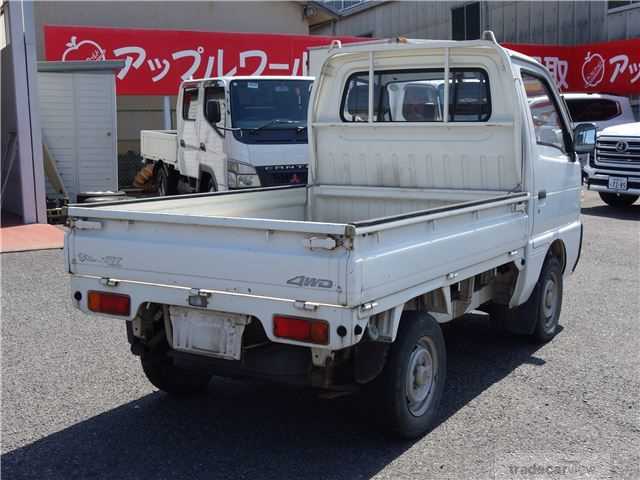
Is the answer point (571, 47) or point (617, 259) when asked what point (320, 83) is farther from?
point (571, 47)

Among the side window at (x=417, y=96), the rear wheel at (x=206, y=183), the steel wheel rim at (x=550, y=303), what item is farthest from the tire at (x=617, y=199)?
the side window at (x=417, y=96)

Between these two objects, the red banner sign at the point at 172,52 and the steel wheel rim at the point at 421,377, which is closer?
the steel wheel rim at the point at 421,377

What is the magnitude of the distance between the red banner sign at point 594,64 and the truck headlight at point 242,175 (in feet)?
41.1

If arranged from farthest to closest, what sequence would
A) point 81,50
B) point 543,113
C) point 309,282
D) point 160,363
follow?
point 81,50 < point 543,113 < point 160,363 < point 309,282

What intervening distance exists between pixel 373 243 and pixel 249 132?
7579 millimetres

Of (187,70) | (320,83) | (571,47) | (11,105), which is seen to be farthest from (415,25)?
(320,83)

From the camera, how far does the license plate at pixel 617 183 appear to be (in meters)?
13.9

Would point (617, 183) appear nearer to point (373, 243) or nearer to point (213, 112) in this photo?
point (213, 112)

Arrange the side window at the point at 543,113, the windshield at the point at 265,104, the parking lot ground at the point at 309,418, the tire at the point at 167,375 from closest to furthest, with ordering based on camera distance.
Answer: the parking lot ground at the point at 309,418
the tire at the point at 167,375
the side window at the point at 543,113
the windshield at the point at 265,104

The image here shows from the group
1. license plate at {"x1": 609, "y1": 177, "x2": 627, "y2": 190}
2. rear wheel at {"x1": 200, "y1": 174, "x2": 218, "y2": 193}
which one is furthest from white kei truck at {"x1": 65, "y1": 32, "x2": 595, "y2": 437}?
license plate at {"x1": 609, "y1": 177, "x2": 627, "y2": 190}

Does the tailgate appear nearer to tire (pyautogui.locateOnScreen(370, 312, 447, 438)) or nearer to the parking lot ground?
tire (pyautogui.locateOnScreen(370, 312, 447, 438))

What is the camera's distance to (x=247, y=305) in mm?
3887

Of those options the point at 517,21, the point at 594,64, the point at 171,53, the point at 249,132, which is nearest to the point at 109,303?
the point at 249,132

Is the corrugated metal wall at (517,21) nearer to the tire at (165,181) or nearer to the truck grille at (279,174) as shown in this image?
the tire at (165,181)
